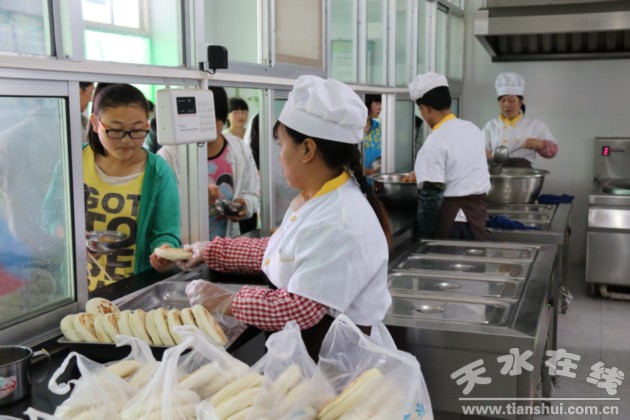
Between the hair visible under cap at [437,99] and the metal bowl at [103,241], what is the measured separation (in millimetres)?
1736

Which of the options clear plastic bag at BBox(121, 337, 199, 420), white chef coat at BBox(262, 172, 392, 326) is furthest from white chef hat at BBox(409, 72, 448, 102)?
clear plastic bag at BBox(121, 337, 199, 420)

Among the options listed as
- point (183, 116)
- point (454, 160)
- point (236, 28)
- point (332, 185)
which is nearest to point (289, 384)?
point (332, 185)

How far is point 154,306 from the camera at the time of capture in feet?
6.11

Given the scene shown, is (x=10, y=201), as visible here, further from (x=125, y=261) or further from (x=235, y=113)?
(x=235, y=113)

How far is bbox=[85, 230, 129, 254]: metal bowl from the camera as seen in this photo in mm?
1896

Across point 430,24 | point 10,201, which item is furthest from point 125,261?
point 430,24

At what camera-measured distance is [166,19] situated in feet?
7.11

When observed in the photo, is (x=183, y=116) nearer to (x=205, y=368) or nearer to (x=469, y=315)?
(x=469, y=315)

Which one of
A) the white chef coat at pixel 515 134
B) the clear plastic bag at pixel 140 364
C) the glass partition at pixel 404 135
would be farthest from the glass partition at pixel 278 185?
the white chef coat at pixel 515 134

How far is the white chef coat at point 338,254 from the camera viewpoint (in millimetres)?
1487

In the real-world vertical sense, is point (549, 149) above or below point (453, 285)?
above

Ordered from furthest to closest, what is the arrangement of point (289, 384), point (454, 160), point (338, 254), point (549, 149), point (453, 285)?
point (549, 149) < point (454, 160) < point (453, 285) < point (338, 254) < point (289, 384)

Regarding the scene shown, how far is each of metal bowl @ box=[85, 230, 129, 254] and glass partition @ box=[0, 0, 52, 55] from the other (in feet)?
1.78

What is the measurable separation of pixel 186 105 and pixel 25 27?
571 mm
